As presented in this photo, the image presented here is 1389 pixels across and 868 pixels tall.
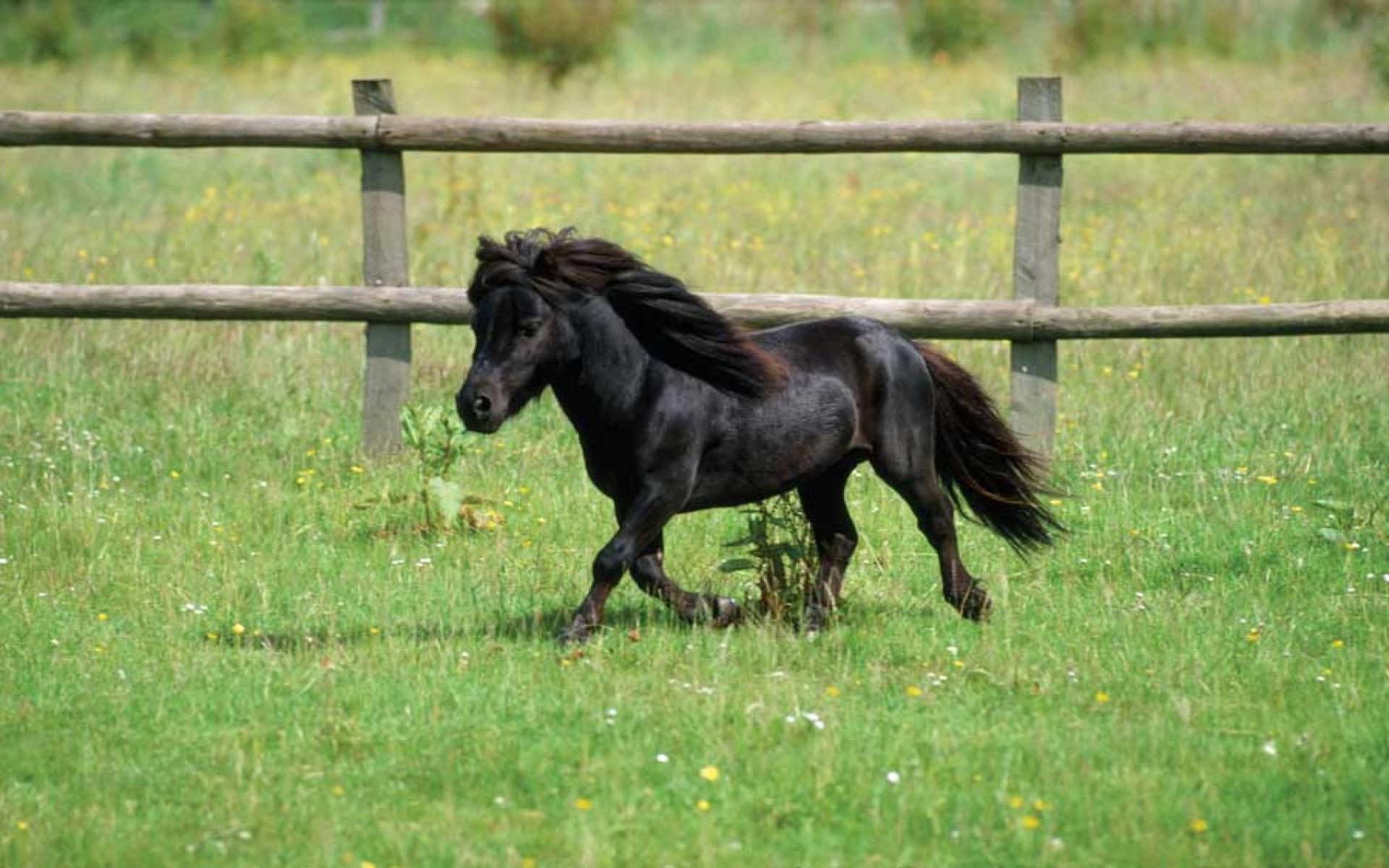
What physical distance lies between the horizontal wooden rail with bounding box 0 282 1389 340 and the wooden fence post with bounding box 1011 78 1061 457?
12 cm

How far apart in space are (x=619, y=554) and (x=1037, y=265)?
3546mm

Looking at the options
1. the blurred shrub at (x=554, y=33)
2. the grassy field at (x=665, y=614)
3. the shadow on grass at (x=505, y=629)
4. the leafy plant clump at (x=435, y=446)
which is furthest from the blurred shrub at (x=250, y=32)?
the shadow on grass at (x=505, y=629)

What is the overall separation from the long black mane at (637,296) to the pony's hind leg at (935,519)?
53 centimetres

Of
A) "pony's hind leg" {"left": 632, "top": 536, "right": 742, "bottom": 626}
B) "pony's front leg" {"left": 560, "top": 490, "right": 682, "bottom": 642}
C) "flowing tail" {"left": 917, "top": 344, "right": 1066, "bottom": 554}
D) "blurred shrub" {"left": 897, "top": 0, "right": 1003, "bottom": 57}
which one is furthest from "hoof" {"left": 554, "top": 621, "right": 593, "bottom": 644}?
"blurred shrub" {"left": 897, "top": 0, "right": 1003, "bottom": 57}

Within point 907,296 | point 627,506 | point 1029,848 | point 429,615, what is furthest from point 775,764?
point 907,296

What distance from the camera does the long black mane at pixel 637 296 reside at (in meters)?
5.57

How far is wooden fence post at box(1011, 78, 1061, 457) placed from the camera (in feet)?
27.8

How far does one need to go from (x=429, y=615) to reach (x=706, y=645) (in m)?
1.06

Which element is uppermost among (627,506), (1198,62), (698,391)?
(1198,62)

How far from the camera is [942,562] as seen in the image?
6.20 meters

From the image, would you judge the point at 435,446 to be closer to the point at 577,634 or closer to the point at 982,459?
the point at 577,634

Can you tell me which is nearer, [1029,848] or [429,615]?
[1029,848]

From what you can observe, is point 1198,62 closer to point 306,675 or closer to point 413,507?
point 413,507

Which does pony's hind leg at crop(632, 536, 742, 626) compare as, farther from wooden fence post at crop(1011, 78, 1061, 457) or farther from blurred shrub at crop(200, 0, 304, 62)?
blurred shrub at crop(200, 0, 304, 62)
